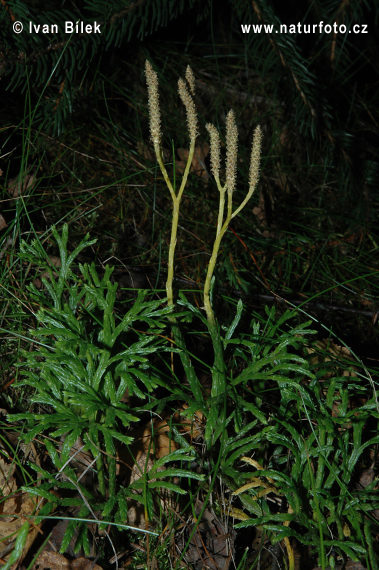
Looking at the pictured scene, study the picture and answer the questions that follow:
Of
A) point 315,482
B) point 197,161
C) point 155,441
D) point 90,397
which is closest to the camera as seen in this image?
point 90,397

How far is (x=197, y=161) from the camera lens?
3611 mm

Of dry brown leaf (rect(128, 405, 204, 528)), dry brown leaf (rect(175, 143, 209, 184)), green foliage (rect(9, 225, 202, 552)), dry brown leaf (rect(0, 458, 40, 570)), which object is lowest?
dry brown leaf (rect(0, 458, 40, 570))

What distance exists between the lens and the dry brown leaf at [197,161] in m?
Answer: 3.55

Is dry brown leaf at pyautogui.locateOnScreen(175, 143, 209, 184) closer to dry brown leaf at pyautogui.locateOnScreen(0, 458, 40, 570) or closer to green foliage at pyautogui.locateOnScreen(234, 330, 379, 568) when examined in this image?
green foliage at pyautogui.locateOnScreen(234, 330, 379, 568)

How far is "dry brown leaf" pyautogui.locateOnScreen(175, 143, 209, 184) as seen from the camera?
3.55 metres

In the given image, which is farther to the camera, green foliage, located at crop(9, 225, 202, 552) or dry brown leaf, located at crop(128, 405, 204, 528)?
dry brown leaf, located at crop(128, 405, 204, 528)

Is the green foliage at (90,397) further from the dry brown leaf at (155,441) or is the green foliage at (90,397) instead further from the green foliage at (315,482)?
the green foliage at (315,482)

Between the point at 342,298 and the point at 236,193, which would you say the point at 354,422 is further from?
the point at 236,193

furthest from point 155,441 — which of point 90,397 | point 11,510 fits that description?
point 11,510

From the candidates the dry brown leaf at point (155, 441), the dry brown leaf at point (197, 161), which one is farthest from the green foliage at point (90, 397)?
the dry brown leaf at point (197, 161)

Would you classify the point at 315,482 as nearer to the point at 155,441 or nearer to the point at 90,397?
the point at 155,441

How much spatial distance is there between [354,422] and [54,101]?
2.11 m

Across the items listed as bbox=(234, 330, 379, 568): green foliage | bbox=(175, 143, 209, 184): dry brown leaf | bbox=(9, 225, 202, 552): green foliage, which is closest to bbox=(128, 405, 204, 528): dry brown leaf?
bbox=(9, 225, 202, 552): green foliage

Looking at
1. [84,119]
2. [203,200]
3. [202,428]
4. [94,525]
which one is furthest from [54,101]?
[94,525]
